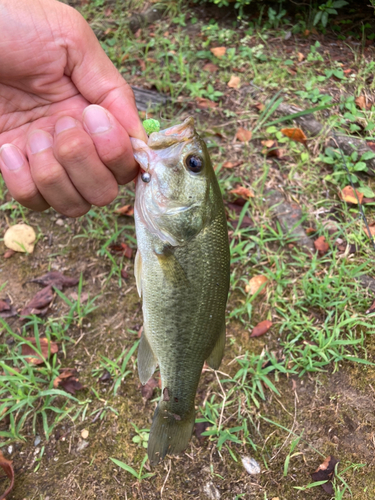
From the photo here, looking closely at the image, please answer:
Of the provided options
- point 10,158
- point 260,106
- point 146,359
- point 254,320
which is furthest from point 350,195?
point 10,158

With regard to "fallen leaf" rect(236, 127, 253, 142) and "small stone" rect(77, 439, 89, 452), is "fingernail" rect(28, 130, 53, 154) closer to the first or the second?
"small stone" rect(77, 439, 89, 452)

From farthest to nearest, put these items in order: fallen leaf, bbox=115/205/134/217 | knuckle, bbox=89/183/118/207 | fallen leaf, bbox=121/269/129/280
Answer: fallen leaf, bbox=115/205/134/217
fallen leaf, bbox=121/269/129/280
knuckle, bbox=89/183/118/207

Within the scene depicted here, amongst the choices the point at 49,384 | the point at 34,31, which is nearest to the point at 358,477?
the point at 49,384

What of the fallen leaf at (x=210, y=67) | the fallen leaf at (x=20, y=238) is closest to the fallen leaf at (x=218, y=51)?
the fallen leaf at (x=210, y=67)

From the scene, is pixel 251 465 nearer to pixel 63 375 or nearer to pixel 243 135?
pixel 63 375

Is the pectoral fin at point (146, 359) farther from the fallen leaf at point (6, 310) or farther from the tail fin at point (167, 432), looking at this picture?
the fallen leaf at point (6, 310)

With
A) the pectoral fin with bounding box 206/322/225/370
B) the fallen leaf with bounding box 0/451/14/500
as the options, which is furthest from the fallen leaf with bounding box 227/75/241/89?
the fallen leaf with bounding box 0/451/14/500

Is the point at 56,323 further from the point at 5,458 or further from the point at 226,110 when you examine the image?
the point at 226,110
